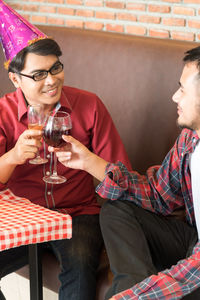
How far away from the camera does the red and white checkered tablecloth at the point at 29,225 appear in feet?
4.92

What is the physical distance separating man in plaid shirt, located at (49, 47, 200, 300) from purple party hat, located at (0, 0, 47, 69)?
49 centimetres

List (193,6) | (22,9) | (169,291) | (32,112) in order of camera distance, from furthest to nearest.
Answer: (22,9)
(193,6)
(32,112)
(169,291)

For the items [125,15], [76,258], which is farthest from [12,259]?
[125,15]

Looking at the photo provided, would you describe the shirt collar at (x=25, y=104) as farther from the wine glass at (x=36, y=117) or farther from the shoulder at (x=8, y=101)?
the wine glass at (x=36, y=117)

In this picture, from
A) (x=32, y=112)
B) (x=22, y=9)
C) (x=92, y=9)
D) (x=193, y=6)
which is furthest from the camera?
(x=22, y=9)

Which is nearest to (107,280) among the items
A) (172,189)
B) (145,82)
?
(172,189)

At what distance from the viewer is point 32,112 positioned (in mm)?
1790

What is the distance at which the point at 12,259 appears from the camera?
1908 mm

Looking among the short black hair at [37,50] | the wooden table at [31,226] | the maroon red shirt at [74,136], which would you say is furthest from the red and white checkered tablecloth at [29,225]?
the short black hair at [37,50]

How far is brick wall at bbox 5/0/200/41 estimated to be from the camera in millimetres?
3567

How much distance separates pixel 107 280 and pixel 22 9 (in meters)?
3.19

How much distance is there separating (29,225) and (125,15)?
2685 mm

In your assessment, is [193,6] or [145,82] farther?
[193,6]

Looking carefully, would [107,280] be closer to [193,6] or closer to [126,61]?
[126,61]
